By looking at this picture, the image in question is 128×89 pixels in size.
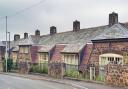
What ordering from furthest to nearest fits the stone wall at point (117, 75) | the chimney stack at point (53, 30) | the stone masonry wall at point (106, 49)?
the chimney stack at point (53, 30), the stone masonry wall at point (106, 49), the stone wall at point (117, 75)

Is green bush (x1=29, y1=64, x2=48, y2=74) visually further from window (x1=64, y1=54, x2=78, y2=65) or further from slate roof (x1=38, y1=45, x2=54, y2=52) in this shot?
slate roof (x1=38, y1=45, x2=54, y2=52)

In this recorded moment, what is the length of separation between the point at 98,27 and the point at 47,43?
1277 centimetres

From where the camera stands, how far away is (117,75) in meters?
24.2

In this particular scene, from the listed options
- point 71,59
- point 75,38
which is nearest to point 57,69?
point 71,59

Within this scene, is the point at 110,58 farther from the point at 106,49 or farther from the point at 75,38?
the point at 75,38

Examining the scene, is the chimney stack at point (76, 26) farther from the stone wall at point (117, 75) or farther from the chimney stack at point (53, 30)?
the stone wall at point (117, 75)

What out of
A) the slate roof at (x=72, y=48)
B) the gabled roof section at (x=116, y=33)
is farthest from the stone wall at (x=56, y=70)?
the slate roof at (x=72, y=48)

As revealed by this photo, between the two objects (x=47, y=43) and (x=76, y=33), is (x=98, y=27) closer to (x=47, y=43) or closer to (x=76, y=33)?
(x=76, y=33)

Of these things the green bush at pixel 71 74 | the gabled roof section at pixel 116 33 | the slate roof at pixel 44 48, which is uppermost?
the gabled roof section at pixel 116 33

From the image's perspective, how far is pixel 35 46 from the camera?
185 feet

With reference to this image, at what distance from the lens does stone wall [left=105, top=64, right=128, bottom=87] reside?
23500 mm

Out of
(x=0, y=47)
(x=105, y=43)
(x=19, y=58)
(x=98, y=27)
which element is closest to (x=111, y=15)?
(x=98, y=27)

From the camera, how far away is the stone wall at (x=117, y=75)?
77.1 feet

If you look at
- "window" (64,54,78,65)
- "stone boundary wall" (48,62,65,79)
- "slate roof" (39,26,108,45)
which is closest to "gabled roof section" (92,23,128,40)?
"stone boundary wall" (48,62,65,79)
